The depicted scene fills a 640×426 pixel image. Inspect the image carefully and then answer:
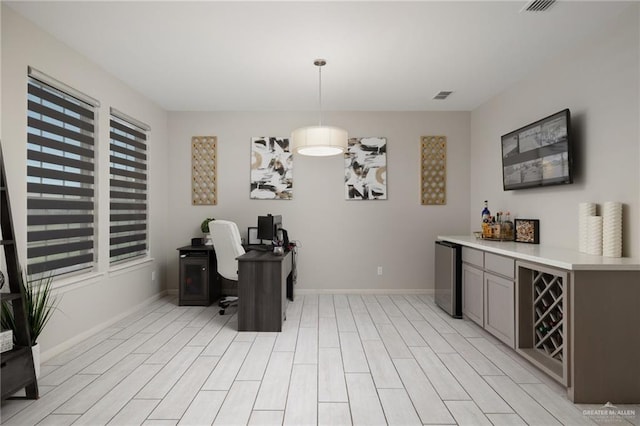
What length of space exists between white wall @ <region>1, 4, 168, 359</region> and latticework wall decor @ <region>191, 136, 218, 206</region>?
400mm

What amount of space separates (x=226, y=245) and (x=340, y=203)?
184 cm

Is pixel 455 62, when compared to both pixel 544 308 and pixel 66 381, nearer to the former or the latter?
pixel 544 308

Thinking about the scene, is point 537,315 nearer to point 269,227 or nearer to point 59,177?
point 269,227

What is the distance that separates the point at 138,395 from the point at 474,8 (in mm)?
3462

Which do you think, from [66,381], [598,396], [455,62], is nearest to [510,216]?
[455,62]

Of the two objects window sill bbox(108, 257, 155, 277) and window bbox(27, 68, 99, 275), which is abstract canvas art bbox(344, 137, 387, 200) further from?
window bbox(27, 68, 99, 275)

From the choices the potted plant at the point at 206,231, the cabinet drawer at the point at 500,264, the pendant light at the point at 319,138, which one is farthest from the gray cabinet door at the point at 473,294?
the potted plant at the point at 206,231

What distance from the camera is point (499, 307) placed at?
121 inches

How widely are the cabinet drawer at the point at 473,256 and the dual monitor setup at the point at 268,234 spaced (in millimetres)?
2028

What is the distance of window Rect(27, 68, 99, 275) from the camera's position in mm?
2750

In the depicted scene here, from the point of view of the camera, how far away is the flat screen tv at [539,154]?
2.98 metres

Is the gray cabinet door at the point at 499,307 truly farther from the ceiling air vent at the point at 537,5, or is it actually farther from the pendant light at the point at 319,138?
the ceiling air vent at the point at 537,5

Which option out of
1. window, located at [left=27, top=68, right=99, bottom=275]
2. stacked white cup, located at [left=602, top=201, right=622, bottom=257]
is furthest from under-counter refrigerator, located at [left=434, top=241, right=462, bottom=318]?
window, located at [left=27, top=68, right=99, bottom=275]

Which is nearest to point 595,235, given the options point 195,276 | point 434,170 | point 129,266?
point 434,170
